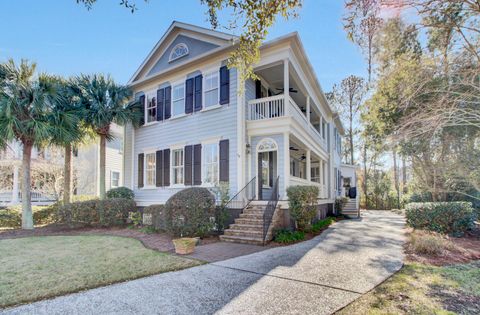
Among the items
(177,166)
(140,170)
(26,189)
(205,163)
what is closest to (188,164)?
(177,166)

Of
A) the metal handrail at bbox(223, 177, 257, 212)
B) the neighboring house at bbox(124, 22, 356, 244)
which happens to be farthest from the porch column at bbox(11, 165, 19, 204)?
the metal handrail at bbox(223, 177, 257, 212)

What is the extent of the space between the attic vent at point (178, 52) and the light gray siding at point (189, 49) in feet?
0.46

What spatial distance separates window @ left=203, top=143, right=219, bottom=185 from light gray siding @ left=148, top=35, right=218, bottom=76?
454cm

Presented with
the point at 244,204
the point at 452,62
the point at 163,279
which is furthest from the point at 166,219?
the point at 452,62

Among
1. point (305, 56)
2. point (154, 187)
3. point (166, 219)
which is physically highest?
point (305, 56)

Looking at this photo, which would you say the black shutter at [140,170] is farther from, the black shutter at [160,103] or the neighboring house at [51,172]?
the neighboring house at [51,172]

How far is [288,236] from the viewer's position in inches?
349

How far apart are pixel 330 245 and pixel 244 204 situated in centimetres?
341

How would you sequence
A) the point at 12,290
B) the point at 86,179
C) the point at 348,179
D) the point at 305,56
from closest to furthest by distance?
the point at 12,290
the point at 305,56
the point at 86,179
the point at 348,179

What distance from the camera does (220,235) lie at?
943cm

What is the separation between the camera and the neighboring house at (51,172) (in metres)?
18.3

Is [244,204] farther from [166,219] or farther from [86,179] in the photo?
[86,179]

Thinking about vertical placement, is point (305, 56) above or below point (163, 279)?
above

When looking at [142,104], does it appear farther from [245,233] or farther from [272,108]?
[245,233]
